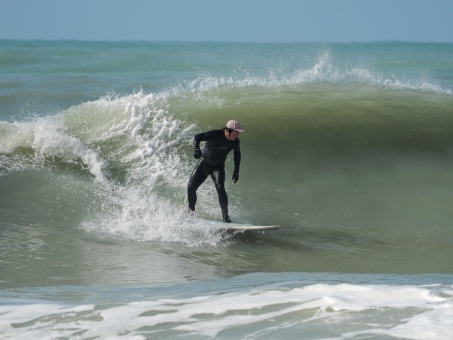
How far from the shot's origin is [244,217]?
10086mm

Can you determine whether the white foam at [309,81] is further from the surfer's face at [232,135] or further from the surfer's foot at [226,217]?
the surfer's foot at [226,217]

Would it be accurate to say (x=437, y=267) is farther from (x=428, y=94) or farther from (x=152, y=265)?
(x=428, y=94)

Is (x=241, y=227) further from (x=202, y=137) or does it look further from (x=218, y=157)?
(x=202, y=137)

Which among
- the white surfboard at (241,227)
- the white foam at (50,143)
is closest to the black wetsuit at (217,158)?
the white surfboard at (241,227)

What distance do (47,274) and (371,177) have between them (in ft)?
20.5

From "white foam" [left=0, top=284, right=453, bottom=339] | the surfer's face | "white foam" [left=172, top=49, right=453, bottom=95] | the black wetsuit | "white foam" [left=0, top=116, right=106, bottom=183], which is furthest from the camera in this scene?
"white foam" [left=172, top=49, right=453, bottom=95]

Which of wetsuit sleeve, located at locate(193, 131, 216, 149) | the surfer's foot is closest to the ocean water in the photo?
the surfer's foot

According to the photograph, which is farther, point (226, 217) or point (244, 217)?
point (244, 217)

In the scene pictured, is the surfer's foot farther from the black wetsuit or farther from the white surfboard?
the white surfboard

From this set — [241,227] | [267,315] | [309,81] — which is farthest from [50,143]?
[267,315]

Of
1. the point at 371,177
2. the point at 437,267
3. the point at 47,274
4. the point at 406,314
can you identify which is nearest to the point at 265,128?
the point at 371,177

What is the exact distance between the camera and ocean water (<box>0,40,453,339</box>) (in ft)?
16.9

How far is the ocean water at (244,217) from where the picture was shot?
5160mm

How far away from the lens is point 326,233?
31.9 feet
